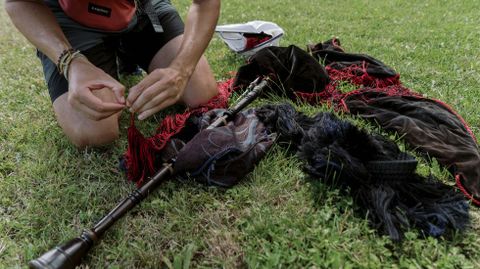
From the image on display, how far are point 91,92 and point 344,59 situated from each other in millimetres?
1974

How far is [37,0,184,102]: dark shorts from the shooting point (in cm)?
231

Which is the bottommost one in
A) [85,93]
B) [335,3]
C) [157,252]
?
[335,3]

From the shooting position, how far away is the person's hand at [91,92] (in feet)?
5.36

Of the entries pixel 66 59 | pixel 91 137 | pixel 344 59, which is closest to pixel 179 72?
pixel 66 59

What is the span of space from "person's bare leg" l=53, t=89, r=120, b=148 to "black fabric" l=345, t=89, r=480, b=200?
4.45ft

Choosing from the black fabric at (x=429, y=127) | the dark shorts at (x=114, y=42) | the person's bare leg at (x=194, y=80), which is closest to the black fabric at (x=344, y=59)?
the black fabric at (x=429, y=127)

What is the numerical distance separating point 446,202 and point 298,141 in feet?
2.31

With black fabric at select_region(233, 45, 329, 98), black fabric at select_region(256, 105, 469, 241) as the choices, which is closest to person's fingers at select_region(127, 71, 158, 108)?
black fabric at select_region(256, 105, 469, 241)

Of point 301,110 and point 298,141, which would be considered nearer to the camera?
point 298,141

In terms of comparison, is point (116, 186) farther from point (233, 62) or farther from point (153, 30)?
point (233, 62)

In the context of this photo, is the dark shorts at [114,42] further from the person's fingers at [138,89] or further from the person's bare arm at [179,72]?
the person's fingers at [138,89]

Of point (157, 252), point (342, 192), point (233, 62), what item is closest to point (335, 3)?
point (233, 62)

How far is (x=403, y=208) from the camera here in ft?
5.08

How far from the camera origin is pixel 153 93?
1.66 metres
